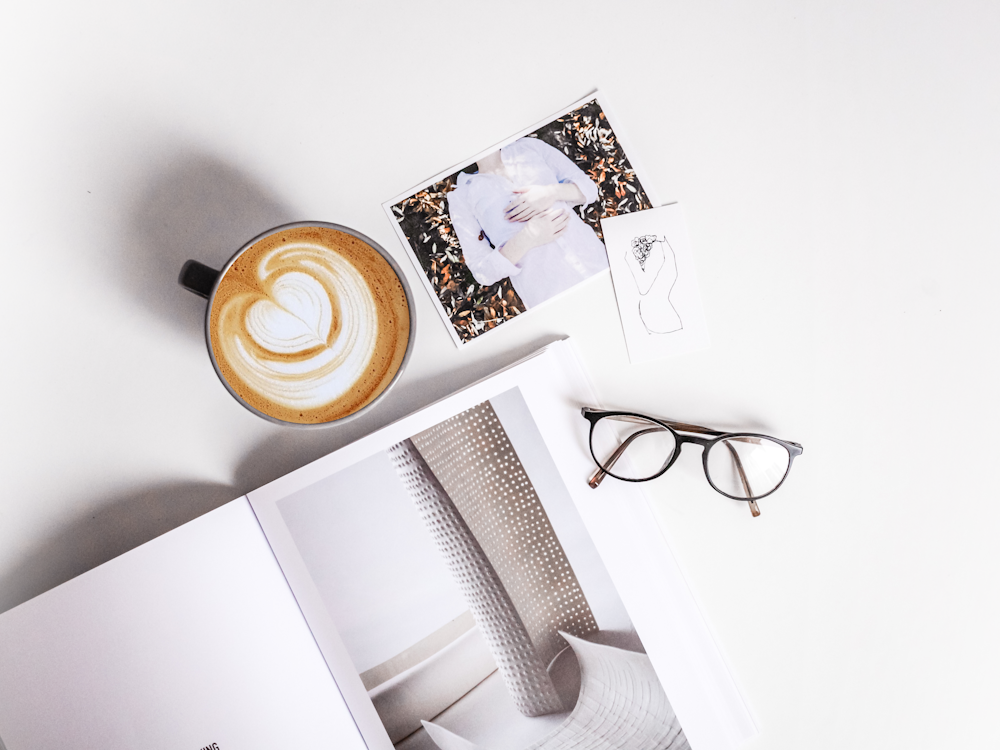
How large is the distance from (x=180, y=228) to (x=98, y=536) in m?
0.39

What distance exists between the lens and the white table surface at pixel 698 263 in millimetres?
745

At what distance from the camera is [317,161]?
2.50 feet

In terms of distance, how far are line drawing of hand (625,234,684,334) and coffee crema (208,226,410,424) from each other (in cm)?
31

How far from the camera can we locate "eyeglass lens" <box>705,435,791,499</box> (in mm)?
771

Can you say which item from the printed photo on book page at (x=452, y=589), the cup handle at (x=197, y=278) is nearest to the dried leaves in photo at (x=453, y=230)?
the printed photo on book page at (x=452, y=589)

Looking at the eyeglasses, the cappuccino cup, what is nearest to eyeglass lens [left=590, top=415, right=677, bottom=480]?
the eyeglasses

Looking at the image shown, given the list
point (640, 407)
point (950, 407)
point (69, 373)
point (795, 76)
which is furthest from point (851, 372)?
point (69, 373)

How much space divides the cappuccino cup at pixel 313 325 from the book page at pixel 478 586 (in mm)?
111

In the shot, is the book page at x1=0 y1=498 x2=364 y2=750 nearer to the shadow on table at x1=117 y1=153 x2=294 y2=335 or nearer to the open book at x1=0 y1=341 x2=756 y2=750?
the open book at x1=0 y1=341 x2=756 y2=750

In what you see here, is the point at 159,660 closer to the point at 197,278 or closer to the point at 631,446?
the point at 197,278

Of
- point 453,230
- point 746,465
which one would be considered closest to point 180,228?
point 453,230

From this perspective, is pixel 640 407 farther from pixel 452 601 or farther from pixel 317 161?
pixel 317 161

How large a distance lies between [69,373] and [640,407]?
0.70 m

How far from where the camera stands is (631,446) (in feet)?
2.56
